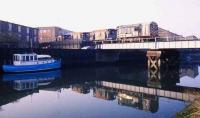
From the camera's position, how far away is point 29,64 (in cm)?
4862

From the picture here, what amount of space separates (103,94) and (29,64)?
23.4 meters

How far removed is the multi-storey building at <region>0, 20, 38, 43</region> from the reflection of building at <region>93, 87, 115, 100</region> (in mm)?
54384

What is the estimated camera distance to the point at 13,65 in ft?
154

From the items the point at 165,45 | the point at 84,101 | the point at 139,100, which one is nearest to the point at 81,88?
the point at 84,101

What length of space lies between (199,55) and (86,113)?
3572 inches

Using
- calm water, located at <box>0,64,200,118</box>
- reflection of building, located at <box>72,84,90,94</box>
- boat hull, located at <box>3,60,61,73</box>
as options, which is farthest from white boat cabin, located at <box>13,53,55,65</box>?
reflection of building, located at <box>72,84,90,94</box>

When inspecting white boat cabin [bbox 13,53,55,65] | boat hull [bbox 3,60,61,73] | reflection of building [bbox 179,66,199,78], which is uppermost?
white boat cabin [bbox 13,53,55,65]

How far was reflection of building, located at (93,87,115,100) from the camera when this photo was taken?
27425 millimetres

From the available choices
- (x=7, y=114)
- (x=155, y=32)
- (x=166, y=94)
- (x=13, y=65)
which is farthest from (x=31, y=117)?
(x=155, y=32)

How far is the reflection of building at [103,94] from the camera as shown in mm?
27425

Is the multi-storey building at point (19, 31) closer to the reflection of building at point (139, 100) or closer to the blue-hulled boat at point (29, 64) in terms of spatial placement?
the blue-hulled boat at point (29, 64)

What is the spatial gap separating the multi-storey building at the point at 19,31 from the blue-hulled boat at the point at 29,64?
32.0 meters

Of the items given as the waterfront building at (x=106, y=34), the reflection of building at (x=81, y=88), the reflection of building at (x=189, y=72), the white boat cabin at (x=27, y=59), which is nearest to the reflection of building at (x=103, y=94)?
the reflection of building at (x=81, y=88)

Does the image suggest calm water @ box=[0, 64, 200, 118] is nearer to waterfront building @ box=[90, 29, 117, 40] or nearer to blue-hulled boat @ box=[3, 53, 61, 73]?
blue-hulled boat @ box=[3, 53, 61, 73]
